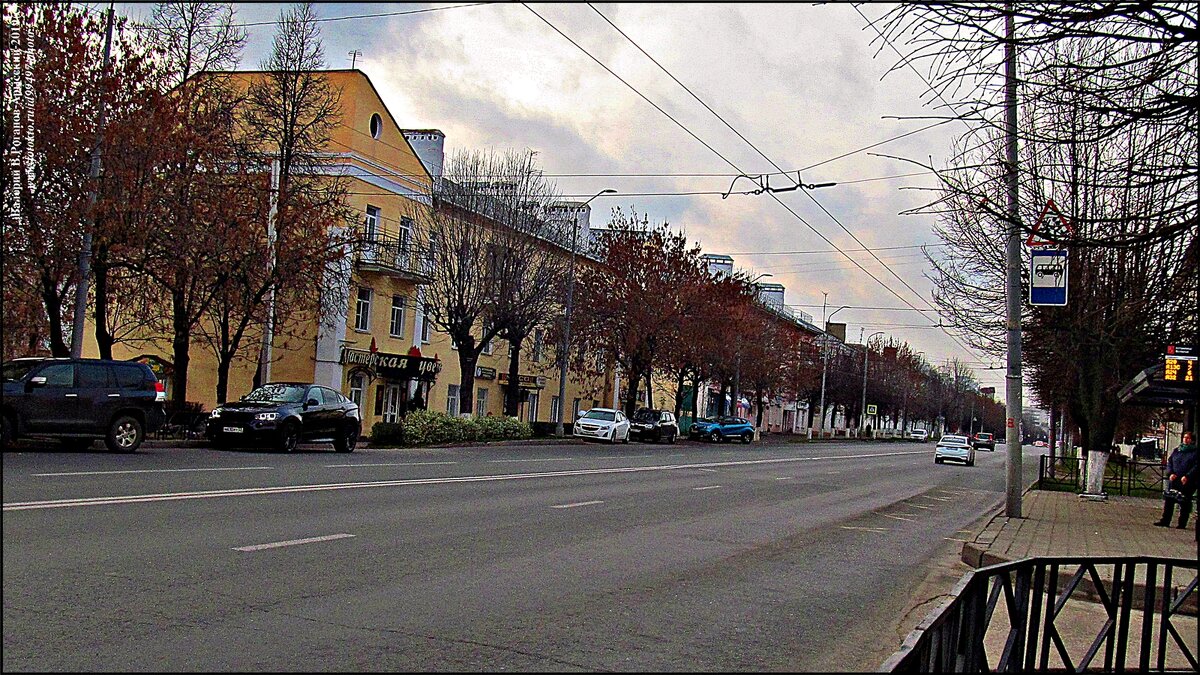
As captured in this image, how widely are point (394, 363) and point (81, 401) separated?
2341 cm

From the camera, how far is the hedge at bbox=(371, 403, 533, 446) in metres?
32.4

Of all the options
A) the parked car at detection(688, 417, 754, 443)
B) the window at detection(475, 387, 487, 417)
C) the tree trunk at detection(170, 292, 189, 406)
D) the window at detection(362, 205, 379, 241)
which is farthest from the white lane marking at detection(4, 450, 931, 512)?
the parked car at detection(688, 417, 754, 443)

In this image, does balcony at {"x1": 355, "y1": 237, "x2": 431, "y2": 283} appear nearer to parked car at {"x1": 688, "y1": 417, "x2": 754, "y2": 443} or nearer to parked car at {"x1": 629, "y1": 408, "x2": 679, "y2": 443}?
parked car at {"x1": 629, "y1": 408, "x2": 679, "y2": 443}

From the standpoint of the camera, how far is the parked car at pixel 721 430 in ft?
199

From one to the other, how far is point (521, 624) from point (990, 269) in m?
21.8

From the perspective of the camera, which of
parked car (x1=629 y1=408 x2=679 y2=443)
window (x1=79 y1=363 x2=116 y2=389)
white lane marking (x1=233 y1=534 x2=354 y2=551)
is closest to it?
white lane marking (x1=233 y1=534 x2=354 y2=551)

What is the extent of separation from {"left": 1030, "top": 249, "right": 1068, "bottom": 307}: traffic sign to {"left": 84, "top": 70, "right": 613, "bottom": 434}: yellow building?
24.5 meters

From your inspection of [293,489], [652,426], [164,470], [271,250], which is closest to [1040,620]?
[293,489]

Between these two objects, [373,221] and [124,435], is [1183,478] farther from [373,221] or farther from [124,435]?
[373,221]

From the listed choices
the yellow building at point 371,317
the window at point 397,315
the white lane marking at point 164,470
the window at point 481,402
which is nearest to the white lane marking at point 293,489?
the white lane marking at point 164,470

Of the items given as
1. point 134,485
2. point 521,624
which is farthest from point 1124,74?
point 134,485

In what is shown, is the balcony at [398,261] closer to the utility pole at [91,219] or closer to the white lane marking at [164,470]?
the utility pole at [91,219]

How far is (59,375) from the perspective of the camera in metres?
19.4

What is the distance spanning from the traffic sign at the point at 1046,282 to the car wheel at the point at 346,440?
53.9ft
